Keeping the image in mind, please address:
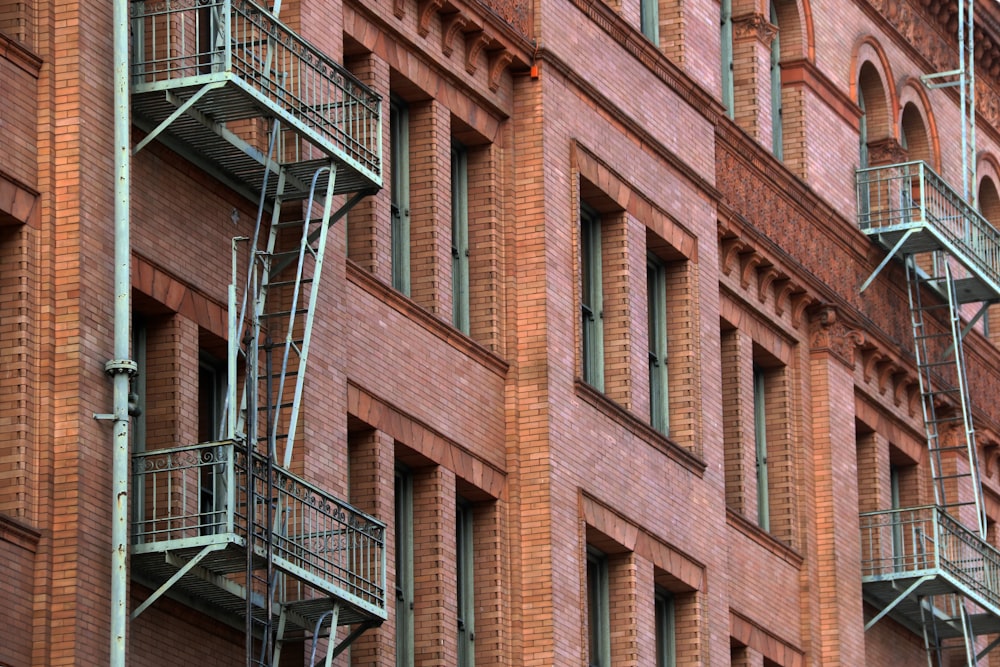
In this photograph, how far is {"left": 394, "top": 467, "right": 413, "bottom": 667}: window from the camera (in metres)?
30.6

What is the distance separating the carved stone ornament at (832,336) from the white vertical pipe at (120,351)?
56.1ft

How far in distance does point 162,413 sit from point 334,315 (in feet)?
9.40

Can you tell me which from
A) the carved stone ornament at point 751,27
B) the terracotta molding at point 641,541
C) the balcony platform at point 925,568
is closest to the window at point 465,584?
the terracotta molding at point 641,541

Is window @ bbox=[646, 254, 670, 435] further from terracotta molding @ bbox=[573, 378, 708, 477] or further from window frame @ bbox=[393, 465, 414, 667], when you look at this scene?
window frame @ bbox=[393, 465, 414, 667]

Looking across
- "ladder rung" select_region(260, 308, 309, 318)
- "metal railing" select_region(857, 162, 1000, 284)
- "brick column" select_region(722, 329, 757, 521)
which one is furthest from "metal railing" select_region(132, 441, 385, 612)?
"metal railing" select_region(857, 162, 1000, 284)

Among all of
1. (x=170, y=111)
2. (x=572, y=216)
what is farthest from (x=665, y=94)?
(x=170, y=111)

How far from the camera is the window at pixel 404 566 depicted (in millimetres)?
30578

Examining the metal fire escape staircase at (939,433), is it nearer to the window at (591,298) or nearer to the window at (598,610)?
the window at (591,298)

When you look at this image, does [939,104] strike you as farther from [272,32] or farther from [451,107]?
[272,32]

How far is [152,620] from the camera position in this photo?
2594cm

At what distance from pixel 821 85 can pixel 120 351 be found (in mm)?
19783

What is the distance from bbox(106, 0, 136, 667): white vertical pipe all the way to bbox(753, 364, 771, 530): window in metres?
15.7

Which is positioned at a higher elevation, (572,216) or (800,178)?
(800,178)

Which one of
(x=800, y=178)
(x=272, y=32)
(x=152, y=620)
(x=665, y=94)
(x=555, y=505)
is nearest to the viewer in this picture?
(x=152, y=620)
